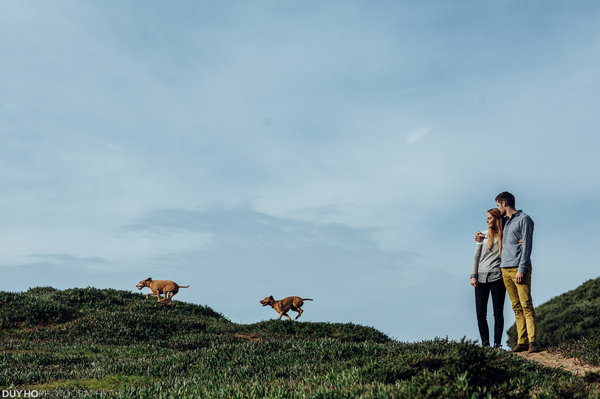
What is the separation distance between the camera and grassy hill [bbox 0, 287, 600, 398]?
7150mm

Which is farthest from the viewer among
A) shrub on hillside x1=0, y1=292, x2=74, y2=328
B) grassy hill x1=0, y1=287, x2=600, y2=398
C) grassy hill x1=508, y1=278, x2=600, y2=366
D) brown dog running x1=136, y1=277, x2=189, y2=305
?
brown dog running x1=136, y1=277, x2=189, y2=305

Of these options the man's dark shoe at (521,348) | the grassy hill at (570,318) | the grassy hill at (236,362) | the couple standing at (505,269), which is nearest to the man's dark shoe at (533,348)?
the couple standing at (505,269)

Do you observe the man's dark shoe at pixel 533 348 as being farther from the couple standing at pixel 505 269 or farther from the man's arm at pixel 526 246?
the man's arm at pixel 526 246

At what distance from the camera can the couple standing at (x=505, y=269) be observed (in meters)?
12.9

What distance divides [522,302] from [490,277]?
1.13 metres

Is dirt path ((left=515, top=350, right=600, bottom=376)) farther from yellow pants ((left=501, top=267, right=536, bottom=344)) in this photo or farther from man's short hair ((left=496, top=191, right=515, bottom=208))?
man's short hair ((left=496, top=191, right=515, bottom=208))

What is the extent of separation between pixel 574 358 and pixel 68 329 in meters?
17.8

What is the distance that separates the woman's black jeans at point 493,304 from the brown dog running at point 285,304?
381 inches

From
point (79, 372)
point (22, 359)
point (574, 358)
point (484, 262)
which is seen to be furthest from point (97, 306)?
point (574, 358)

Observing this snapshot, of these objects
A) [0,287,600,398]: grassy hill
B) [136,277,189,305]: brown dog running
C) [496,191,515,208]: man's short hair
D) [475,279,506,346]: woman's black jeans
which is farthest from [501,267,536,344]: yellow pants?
[136,277,189,305]: brown dog running

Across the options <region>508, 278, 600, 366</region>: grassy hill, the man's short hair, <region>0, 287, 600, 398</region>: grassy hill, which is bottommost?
<region>0, 287, 600, 398</region>: grassy hill

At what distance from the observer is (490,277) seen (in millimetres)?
13945

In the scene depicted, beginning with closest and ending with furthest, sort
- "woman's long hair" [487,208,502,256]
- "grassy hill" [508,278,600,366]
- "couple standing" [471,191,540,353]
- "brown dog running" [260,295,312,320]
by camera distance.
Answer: "couple standing" [471,191,540,353] → "woman's long hair" [487,208,502,256] → "grassy hill" [508,278,600,366] → "brown dog running" [260,295,312,320]

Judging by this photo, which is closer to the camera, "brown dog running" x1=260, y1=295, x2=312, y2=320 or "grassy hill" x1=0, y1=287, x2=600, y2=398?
"grassy hill" x1=0, y1=287, x2=600, y2=398
